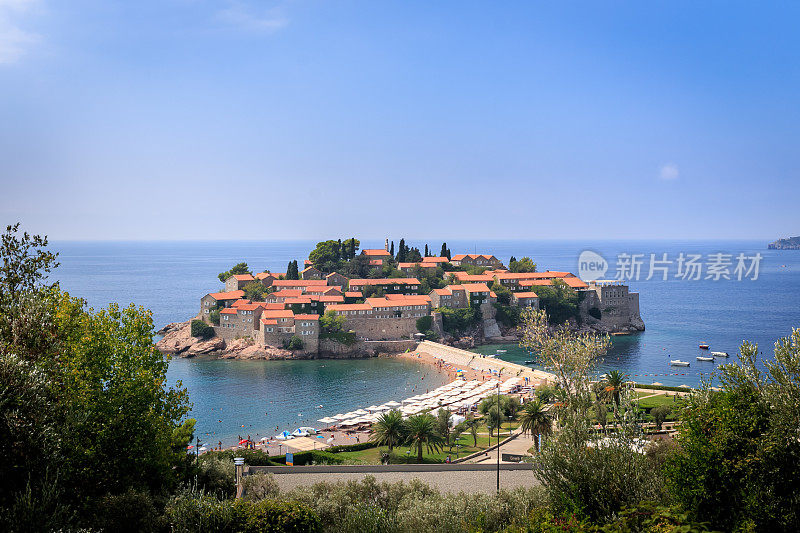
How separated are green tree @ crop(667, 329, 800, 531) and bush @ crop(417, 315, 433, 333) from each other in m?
48.5

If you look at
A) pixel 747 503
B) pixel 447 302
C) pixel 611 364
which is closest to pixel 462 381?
pixel 611 364

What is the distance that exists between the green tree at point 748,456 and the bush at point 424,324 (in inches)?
1909

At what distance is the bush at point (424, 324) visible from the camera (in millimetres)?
59572

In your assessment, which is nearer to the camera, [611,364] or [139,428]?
[139,428]

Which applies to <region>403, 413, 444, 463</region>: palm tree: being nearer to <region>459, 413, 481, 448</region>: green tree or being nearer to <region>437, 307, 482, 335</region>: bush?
<region>459, 413, 481, 448</region>: green tree

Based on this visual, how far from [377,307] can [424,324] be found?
5339 millimetres

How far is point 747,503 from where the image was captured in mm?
9680

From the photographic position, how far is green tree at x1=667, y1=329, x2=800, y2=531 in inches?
376

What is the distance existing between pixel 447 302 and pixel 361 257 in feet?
49.8

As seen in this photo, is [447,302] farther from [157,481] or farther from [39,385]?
[39,385]

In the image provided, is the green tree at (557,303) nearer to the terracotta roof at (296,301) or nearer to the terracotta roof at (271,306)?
the terracotta roof at (296,301)

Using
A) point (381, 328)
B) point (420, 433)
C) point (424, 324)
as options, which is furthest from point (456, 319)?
point (420, 433)

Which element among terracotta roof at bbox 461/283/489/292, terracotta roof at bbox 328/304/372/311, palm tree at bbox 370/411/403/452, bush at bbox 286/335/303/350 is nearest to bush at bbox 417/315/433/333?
terracotta roof at bbox 328/304/372/311

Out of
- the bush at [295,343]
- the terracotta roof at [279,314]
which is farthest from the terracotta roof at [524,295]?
the terracotta roof at [279,314]
